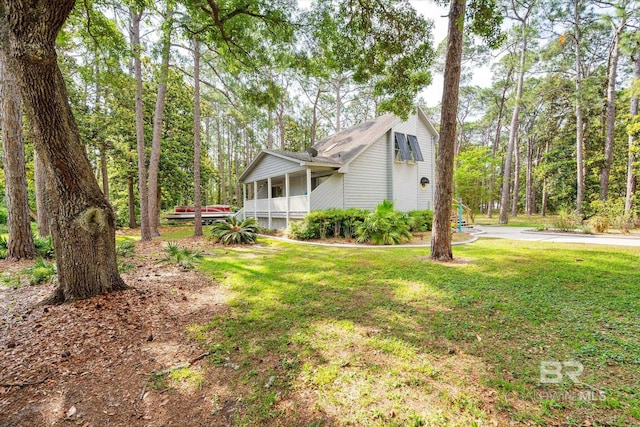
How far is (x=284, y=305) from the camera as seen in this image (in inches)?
153

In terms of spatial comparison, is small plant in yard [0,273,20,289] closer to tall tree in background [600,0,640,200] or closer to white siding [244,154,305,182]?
white siding [244,154,305,182]

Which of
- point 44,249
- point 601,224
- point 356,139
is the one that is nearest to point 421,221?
point 356,139

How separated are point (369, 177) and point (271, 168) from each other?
539 cm

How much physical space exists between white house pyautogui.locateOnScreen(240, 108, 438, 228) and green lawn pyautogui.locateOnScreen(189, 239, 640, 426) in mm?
7831

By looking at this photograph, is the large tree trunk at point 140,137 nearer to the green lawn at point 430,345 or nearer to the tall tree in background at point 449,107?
the green lawn at point 430,345

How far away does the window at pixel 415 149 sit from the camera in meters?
15.1

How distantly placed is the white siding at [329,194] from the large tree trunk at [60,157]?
8.70 m

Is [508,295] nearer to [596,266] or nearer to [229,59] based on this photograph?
[596,266]

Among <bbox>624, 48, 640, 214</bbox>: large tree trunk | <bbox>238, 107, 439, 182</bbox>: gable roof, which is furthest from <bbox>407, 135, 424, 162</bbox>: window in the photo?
<bbox>624, 48, 640, 214</bbox>: large tree trunk

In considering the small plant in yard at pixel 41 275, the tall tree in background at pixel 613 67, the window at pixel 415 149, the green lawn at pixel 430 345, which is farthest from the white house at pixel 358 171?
the tall tree in background at pixel 613 67

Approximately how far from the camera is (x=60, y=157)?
354cm

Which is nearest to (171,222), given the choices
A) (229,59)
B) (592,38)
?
(229,59)

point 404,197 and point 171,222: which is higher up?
point 404,197

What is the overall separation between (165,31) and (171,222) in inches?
722
